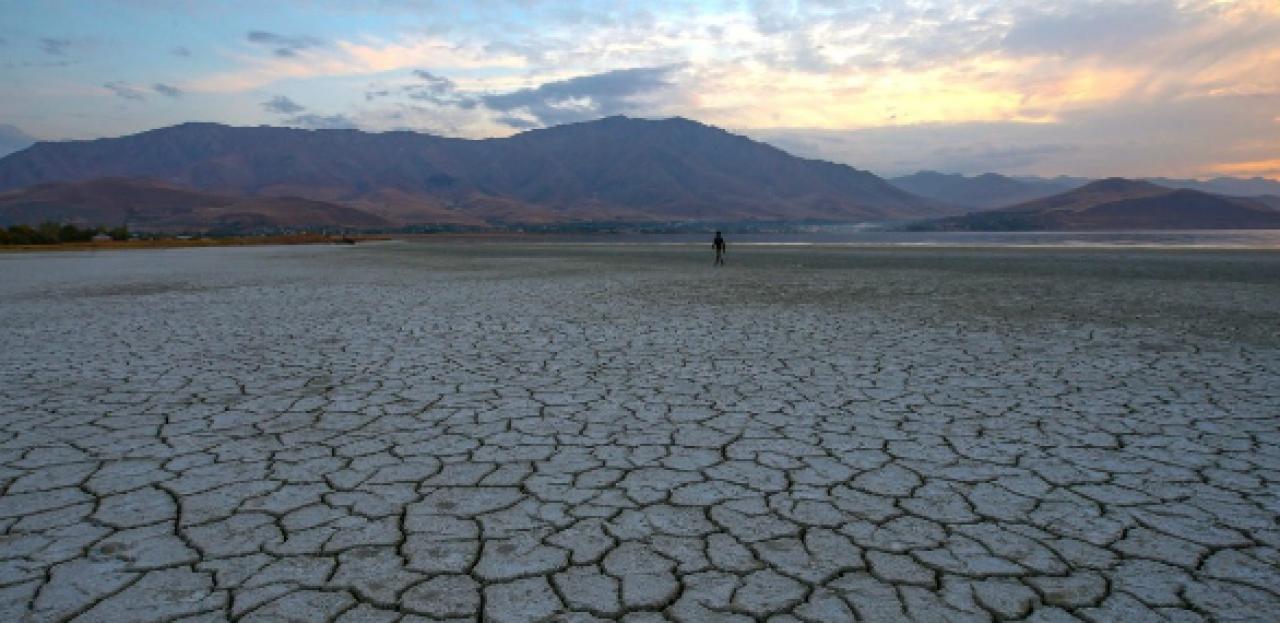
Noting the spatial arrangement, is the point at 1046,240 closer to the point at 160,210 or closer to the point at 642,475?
the point at 642,475

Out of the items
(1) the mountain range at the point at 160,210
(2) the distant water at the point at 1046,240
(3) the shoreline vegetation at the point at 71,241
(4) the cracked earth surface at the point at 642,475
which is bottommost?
(4) the cracked earth surface at the point at 642,475

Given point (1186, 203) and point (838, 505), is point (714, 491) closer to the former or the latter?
point (838, 505)

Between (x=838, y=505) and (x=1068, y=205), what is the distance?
13672 centimetres

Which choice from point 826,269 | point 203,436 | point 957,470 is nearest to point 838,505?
point 957,470

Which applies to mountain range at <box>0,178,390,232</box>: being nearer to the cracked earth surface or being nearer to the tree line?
the tree line

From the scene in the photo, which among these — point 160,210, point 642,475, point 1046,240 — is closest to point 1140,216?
point 1046,240

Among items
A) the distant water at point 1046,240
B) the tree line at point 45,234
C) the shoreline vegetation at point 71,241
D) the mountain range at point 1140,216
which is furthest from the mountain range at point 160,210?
the mountain range at point 1140,216

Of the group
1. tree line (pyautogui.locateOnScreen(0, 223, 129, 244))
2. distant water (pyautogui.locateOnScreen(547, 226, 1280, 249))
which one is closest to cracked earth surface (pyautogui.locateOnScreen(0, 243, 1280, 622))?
distant water (pyautogui.locateOnScreen(547, 226, 1280, 249))

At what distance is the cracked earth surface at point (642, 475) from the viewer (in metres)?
2.35

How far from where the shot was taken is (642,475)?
3.49 metres

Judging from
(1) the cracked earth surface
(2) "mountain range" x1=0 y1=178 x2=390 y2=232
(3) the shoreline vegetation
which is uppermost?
(2) "mountain range" x1=0 y1=178 x2=390 y2=232

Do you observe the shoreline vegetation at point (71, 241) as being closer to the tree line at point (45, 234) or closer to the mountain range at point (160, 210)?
the tree line at point (45, 234)

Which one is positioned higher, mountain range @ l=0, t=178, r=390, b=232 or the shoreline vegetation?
mountain range @ l=0, t=178, r=390, b=232

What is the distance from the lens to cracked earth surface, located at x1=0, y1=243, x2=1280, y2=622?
92.7 inches
